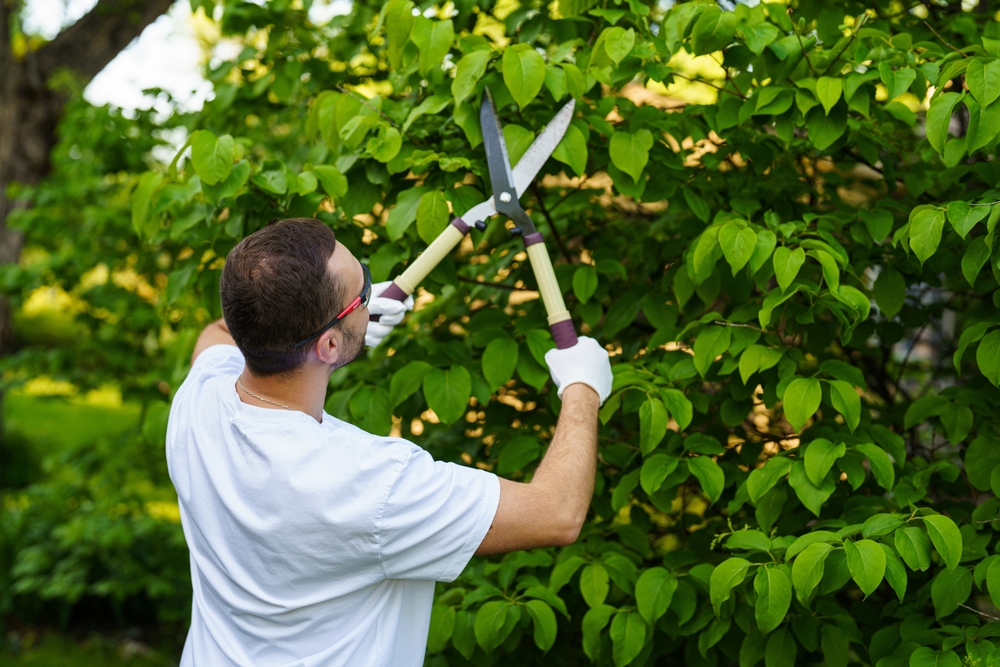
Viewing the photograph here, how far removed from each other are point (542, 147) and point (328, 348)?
31.0 inches

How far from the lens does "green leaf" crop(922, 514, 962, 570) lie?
5.67ft

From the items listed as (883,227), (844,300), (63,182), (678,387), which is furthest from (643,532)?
(63,182)

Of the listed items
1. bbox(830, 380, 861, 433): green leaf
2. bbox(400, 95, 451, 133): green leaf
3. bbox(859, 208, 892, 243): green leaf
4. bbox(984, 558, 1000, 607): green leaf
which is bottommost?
bbox(984, 558, 1000, 607): green leaf

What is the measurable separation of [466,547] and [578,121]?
3.80ft

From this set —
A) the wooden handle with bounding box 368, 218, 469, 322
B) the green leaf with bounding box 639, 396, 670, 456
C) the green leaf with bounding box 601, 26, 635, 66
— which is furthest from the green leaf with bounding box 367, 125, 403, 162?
the green leaf with bounding box 639, 396, 670, 456

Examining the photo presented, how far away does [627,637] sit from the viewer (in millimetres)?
2053

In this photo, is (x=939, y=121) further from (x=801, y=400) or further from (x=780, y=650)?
(x=780, y=650)

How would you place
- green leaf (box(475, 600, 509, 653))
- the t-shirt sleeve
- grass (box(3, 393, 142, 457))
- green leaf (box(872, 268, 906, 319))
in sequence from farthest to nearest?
grass (box(3, 393, 142, 457)) < green leaf (box(872, 268, 906, 319)) < green leaf (box(475, 600, 509, 653)) < the t-shirt sleeve

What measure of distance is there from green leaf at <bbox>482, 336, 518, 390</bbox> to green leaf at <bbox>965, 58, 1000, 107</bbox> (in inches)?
Result: 48.1

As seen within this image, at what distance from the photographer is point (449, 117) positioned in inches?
94.2

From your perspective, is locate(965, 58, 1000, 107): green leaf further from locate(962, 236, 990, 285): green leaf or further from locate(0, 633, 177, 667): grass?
locate(0, 633, 177, 667): grass

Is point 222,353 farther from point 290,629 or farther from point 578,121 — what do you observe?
point 578,121

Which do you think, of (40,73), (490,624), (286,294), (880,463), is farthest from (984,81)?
(40,73)

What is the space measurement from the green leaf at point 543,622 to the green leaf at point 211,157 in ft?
4.43
